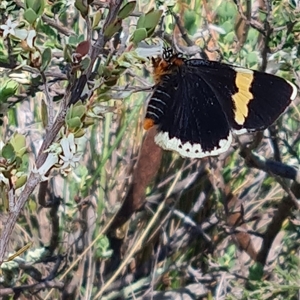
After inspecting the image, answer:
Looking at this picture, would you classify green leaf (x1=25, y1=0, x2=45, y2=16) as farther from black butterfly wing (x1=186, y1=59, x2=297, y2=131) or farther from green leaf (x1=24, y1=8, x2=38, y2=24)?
black butterfly wing (x1=186, y1=59, x2=297, y2=131)

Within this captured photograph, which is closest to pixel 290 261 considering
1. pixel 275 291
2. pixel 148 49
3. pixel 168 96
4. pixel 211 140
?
pixel 275 291

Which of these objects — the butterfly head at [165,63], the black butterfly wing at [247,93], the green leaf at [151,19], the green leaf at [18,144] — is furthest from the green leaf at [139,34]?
the black butterfly wing at [247,93]

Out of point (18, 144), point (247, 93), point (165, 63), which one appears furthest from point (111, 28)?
point (247, 93)

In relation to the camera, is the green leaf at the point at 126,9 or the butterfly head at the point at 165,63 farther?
the butterfly head at the point at 165,63

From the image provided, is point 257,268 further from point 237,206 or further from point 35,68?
point 35,68

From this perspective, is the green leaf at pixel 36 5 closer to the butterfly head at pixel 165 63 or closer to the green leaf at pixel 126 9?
the green leaf at pixel 126 9

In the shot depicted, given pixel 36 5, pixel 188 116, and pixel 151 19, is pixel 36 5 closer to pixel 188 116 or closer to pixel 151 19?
pixel 151 19
